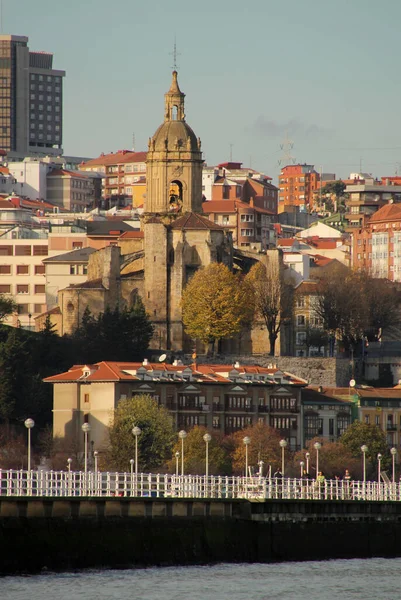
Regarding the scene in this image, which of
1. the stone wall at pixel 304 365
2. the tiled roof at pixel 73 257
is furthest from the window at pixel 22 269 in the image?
the stone wall at pixel 304 365

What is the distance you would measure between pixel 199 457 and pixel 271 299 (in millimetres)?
29718

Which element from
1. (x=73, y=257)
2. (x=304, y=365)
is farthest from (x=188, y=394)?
(x=73, y=257)

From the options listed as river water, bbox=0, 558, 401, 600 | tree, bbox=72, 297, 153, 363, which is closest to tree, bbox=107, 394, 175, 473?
tree, bbox=72, 297, 153, 363

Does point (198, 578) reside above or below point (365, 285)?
below

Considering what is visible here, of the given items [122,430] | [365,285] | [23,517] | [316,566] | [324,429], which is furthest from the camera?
[365,285]

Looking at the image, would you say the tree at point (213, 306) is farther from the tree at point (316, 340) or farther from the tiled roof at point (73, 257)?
the tiled roof at point (73, 257)

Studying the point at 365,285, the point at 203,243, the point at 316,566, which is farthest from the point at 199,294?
the point at 316,566

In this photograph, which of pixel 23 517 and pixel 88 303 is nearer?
pixel 23 517

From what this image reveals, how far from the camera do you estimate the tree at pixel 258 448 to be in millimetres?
115250

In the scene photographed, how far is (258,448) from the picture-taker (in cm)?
11825

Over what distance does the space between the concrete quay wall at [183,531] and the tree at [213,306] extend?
2420 inches

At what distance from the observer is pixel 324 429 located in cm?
13262

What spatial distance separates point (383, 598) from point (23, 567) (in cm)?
1063

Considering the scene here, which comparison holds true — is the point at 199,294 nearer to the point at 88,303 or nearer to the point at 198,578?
the point at 88,303
